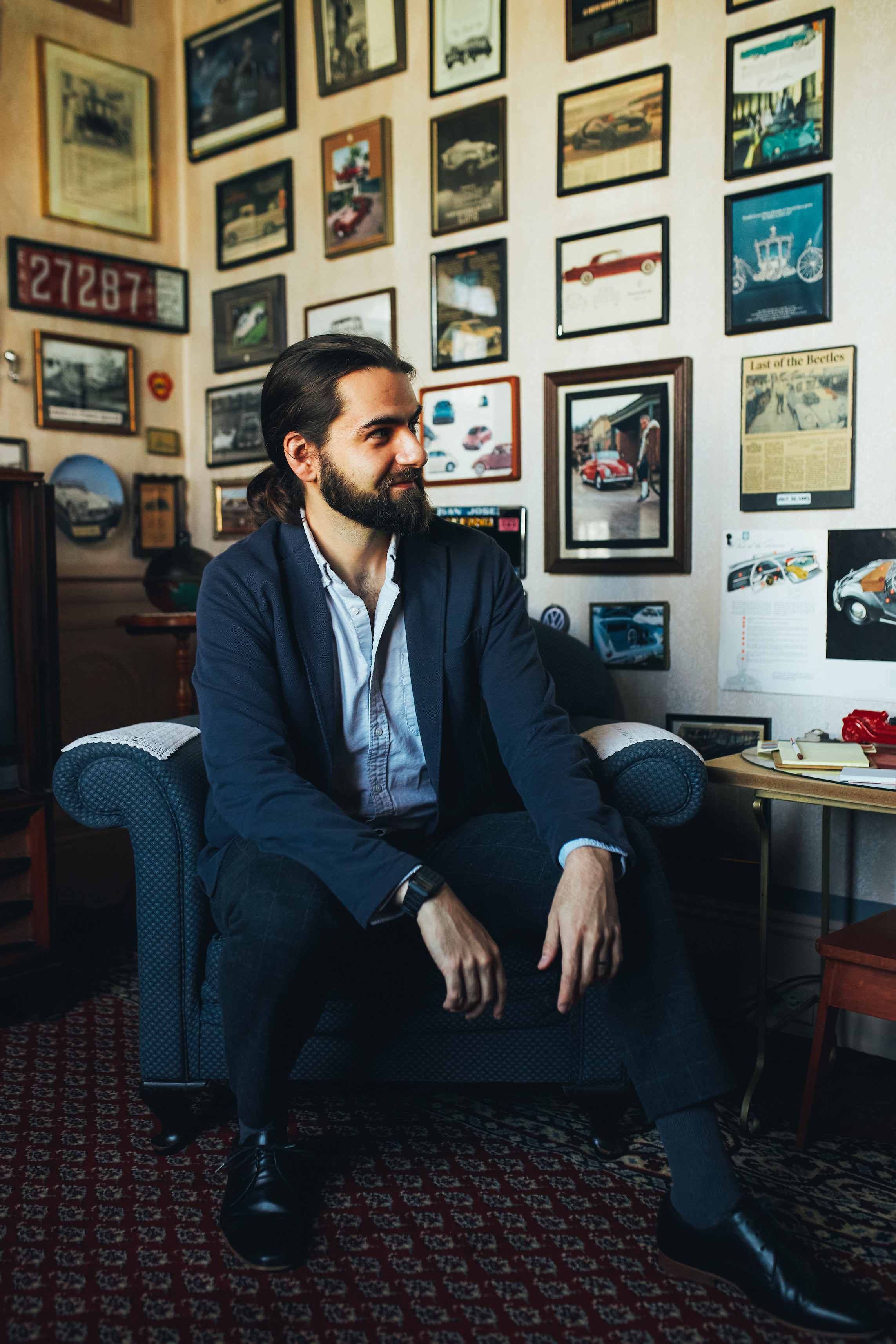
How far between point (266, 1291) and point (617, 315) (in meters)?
2.35

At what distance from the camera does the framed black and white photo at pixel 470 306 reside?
3.06 metres

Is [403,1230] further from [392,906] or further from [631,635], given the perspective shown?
[631,635]

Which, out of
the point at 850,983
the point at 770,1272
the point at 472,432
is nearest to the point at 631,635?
the point at 472,432

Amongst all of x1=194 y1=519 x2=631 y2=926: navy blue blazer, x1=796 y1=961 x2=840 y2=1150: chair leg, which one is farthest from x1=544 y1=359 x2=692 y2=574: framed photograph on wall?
x1=796 y1=961 x2=840 y2=1150: chair leg

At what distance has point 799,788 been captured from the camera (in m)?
1.99

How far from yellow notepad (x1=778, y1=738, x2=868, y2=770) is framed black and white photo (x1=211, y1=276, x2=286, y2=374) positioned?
2.33 metres

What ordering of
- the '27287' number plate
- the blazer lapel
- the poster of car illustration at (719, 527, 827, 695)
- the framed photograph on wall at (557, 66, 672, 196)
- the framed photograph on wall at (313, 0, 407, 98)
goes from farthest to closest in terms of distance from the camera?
the '27287' number plate, the framed photograph on wall at (313, 0, 407, 98), the framed photograph on wall at (557, 66, 672, 196), the poster of car illustration at (719, 527, 827, 695), the blazer lapel

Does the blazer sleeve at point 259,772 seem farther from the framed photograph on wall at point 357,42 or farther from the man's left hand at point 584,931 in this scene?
the framed photograph on wall at point 357,42

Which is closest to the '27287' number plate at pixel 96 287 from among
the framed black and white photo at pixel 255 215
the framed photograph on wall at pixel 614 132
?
the framed black and white photo at pixel 255 215

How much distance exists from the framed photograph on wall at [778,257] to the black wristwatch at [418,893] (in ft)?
5.50

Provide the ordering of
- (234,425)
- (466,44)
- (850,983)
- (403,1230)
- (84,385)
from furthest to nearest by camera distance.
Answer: (234,425) < (84,385) < (466,44) < (850,983) < (403,1230)

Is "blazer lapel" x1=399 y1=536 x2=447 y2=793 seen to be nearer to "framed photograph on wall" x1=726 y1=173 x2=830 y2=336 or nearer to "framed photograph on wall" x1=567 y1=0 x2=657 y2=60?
"framed photograph on wall" x1=726 y1=173 x2=830 y2=336

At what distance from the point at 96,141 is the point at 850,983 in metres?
3.55

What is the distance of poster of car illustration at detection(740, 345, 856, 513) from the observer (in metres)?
2.46
